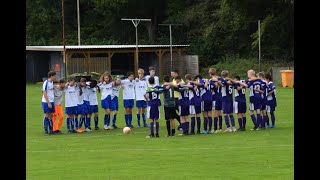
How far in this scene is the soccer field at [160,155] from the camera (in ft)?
45.6

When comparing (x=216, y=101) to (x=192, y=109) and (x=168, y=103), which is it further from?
(x=168, y=103)

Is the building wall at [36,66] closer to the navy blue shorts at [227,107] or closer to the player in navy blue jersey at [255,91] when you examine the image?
the player in navy blue jersey at [255,91]

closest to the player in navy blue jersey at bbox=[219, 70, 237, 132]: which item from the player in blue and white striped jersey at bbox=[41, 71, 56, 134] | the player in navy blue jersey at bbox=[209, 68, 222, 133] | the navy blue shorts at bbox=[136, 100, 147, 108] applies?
the player in navy blue jersey at bbox=[209, 68, 222, 133]

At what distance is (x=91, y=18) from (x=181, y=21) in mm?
14252

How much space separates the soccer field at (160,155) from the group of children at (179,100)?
2.21 feet

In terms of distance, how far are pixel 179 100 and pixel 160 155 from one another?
5.90 metres

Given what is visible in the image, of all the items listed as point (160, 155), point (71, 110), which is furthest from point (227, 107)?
point (160, 155)

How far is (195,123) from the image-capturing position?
2456cm

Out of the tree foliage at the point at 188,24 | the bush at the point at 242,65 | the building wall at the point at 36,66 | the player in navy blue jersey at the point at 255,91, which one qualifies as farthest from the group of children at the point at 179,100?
the building wall at the point at 36,66

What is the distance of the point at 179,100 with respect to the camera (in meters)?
23.2

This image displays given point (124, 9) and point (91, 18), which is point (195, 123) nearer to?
point (124, 9)
